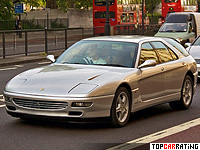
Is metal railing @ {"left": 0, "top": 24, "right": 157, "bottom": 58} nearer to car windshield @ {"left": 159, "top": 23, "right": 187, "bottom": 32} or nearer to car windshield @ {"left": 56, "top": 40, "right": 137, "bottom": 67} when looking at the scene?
car windshield @ {"left": 159, "top": 23, "right": 187, "bottom": 32}

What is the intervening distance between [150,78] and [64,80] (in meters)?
1.64

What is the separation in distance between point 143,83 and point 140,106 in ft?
1.18

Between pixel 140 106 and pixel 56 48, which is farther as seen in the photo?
pixel 56 48

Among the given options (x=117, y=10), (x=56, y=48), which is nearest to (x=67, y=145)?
(x=56, y=48)

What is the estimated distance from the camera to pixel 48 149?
696 centimetres

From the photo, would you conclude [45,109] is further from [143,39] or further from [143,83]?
[143,39]

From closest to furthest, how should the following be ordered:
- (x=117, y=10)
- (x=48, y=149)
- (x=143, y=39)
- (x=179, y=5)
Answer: (x=48, y=149)
(x=143, y=39)
(x=117, y=10)
(x=179, y=5)

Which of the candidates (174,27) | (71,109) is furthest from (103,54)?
(174,27)

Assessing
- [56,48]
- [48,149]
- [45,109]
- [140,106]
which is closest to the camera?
[48,149]

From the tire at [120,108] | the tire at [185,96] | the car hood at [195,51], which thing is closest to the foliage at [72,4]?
the car hood at [195,51]


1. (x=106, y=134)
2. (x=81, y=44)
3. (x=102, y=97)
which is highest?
(x=81, y=44)

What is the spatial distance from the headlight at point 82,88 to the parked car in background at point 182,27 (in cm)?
1800

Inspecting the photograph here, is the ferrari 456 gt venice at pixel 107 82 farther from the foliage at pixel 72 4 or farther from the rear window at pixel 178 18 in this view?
the foliage at pixel 72 4

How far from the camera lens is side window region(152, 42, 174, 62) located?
32.9ft
